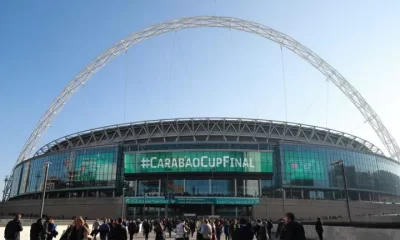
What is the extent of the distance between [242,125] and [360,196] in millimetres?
34634

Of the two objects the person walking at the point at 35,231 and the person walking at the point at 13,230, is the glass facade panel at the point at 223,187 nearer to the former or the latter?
the person walking at the point at 35,231

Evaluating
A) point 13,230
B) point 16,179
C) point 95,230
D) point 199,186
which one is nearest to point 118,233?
point 13,230

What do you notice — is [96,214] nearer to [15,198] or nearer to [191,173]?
[191,173]

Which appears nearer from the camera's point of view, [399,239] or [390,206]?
[399,239]

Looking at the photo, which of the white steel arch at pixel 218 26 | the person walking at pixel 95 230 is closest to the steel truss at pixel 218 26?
the white steel arch at pixel 218 26

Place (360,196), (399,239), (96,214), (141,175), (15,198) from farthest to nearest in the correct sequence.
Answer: (15,198) < (360,196) < (141,175) < (96,214) < (399,239)

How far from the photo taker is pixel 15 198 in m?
97.0

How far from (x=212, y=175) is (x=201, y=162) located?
3.88 metres

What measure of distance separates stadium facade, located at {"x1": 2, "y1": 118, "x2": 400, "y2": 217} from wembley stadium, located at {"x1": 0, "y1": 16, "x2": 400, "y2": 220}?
23 cm

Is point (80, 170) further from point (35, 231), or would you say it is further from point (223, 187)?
point (35, 231)

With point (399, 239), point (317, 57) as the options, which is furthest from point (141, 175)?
point (399, 239)

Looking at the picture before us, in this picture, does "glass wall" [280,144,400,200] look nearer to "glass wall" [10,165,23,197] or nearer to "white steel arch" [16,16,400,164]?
"white steel arch" [16,16,400,164]

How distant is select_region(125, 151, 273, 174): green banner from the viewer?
7562cm

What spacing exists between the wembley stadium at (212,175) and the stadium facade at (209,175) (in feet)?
0.75
